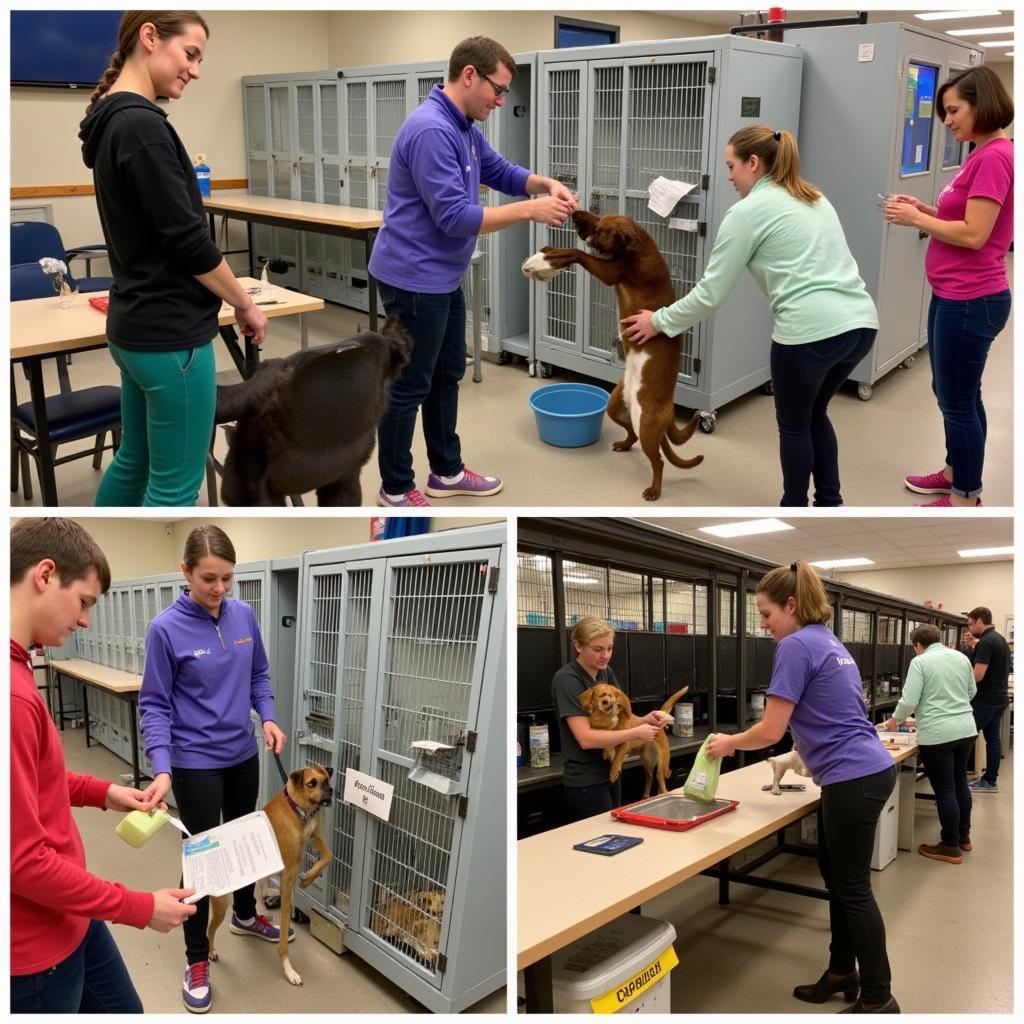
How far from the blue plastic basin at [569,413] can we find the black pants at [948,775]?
2.20 m

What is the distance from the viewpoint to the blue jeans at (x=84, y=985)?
4.98ft

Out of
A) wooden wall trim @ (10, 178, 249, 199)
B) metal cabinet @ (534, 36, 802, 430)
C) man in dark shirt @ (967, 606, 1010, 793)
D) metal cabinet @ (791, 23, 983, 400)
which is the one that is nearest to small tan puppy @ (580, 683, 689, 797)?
metal cabinet @ (534, 36, 802, 430)

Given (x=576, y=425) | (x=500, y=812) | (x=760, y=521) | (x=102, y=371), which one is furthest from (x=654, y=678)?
(x=102, y=371)

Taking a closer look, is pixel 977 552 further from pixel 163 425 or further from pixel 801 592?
pixel 163 425

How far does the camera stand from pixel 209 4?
1851 millimetres

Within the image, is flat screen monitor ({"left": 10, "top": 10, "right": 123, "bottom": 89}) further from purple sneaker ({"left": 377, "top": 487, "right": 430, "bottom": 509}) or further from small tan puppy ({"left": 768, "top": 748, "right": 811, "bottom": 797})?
small tan puppy ({"left": 768, "top": 748, "right": 811, "bottom": 797})

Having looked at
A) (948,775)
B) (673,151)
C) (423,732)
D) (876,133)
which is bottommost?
(948,775)

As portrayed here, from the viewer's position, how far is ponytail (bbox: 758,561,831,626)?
7.77 feet

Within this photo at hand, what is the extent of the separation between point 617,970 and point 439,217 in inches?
86.5

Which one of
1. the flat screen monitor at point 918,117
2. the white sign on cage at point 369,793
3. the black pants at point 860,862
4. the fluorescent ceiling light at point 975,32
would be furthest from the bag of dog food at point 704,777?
the fluorescent ceiling light at point 975,32

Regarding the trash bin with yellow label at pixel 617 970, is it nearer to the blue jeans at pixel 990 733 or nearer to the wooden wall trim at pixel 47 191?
the blue jeans at pixel 990 733

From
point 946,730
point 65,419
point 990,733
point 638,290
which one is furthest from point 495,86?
point 990,733

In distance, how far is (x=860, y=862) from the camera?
2.22m

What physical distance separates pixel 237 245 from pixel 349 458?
24.3 feet
